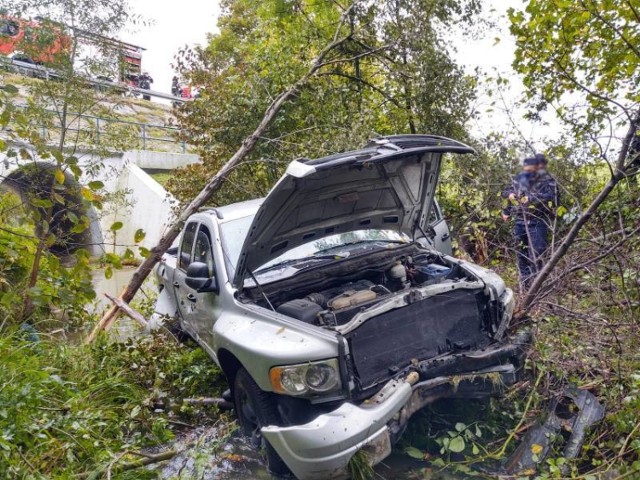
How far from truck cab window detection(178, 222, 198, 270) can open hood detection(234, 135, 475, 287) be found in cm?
155

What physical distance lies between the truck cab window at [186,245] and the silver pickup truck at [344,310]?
29 cm

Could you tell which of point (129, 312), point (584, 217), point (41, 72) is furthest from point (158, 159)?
point (584, 217)

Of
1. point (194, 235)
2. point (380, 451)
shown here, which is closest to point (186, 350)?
point (194, 235)

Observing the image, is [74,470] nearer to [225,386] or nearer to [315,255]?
[225,386]

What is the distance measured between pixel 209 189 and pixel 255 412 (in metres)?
4.72

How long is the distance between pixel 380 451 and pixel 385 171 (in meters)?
2.12

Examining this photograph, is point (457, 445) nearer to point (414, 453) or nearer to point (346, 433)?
point (414, 453)

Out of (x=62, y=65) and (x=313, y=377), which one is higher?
(x=62, y=65)

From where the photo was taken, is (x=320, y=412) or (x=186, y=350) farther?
(x=186, y=350)

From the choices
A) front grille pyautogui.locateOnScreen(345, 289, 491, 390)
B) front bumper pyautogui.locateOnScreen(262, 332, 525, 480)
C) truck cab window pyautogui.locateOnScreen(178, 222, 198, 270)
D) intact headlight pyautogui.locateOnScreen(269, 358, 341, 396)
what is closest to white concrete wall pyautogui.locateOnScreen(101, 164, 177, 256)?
truck cab window pyautogui.locateOnScreen(178, 222, 198, 270)

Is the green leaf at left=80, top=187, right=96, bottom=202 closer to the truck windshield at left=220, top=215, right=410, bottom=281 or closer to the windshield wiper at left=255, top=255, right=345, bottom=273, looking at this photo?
the truck windshield at left=220, top=215, right=410, bottom=281

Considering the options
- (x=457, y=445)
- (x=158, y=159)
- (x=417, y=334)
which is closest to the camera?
(x=457, y=445)

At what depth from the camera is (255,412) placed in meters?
3.45

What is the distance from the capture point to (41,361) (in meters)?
4.61
